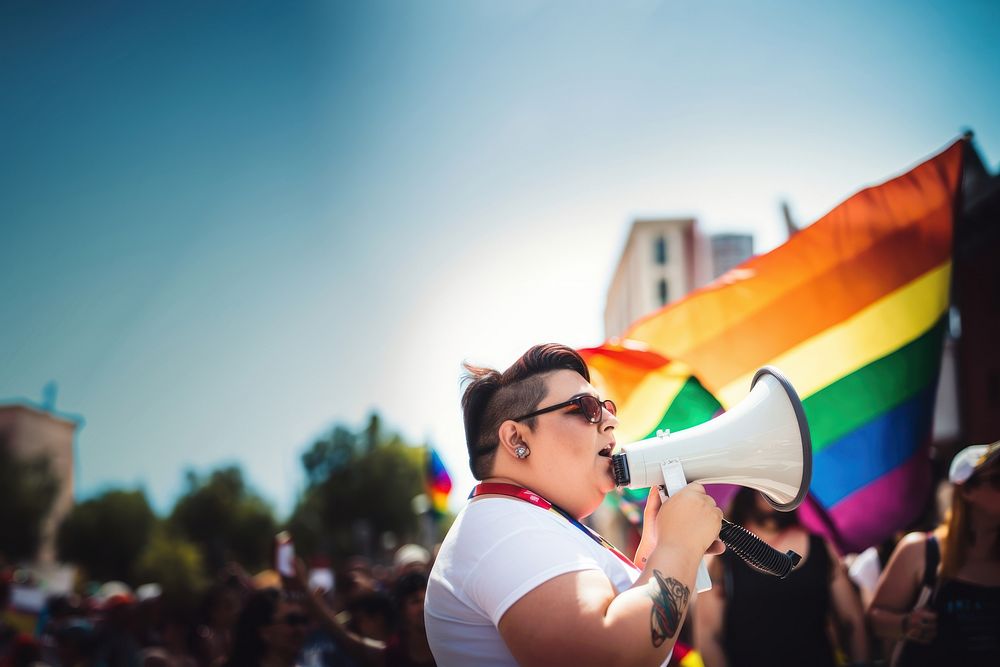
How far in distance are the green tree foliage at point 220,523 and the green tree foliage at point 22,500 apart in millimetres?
9543

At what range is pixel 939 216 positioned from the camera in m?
4.57

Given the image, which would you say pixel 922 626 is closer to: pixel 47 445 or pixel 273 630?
pixel 273 630

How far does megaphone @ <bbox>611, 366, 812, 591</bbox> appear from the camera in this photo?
1869 millimetres

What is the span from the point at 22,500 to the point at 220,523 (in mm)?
14453

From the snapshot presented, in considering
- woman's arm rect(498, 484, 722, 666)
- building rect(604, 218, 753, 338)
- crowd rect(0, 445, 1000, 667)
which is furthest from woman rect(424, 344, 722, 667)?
building rect(604, 218, 753, 338)

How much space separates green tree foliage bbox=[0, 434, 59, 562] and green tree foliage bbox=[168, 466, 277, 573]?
9.54 metres

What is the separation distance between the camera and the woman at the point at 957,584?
321 cm

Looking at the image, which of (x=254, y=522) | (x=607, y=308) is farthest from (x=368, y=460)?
(x=607, y=308)

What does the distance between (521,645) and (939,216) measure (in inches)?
166

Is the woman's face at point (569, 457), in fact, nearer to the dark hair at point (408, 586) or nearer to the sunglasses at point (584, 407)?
the sunglasses at point (584, 407)

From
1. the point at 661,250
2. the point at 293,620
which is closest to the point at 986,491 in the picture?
the point at 293,620

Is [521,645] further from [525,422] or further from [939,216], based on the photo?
[939,216]

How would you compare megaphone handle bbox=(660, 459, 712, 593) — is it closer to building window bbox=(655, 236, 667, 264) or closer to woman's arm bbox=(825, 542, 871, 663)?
woman's arm bbox=(825, 542, 871, 663)

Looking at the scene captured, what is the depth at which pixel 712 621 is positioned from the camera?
407cm
